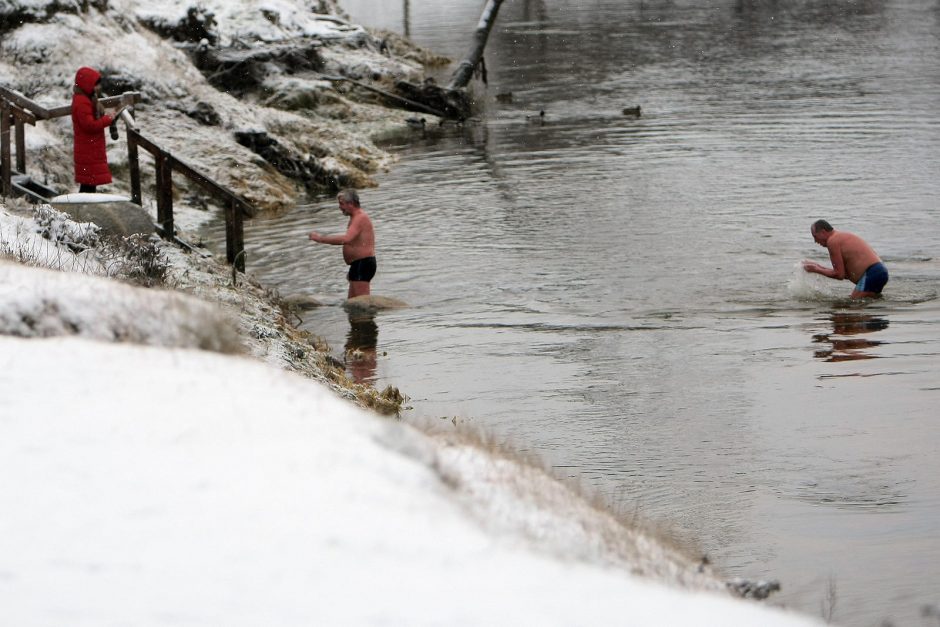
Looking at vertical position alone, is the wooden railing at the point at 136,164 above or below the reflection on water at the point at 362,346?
above

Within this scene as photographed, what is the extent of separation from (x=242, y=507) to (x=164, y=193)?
11.6 metres

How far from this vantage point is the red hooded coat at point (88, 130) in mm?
15172

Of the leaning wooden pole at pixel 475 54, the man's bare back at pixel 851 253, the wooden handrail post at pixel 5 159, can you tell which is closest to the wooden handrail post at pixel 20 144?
the wooden handrail post at pixel 5 159

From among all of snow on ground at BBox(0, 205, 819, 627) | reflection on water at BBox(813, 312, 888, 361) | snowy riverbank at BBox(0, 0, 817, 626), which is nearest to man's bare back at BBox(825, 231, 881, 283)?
reflection on water at BBox(813, 312, 888, 361)

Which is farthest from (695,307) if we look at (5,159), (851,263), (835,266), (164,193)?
(5,159)

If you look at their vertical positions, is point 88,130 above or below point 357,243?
above

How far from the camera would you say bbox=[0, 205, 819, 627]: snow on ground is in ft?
16.0

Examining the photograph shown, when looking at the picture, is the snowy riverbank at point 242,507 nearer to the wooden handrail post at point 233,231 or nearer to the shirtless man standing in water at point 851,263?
the wooden handrail post at point 233,231

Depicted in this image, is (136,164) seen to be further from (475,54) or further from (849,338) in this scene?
(475,54)

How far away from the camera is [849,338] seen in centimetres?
1420

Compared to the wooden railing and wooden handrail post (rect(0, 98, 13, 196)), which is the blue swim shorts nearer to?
the wooden railing

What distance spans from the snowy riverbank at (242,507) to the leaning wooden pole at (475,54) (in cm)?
3014

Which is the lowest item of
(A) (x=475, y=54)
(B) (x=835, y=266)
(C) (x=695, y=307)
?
(C) (x=695, y=307)

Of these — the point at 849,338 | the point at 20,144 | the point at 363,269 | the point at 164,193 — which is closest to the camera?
the point at 849,338
